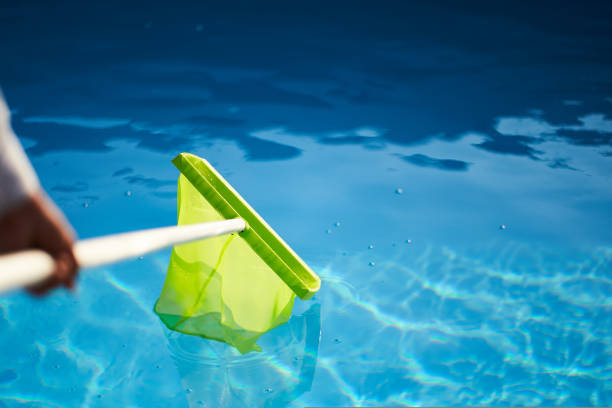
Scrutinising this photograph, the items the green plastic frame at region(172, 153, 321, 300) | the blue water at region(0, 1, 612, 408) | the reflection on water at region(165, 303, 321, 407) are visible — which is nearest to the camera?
the green plastic frame at region(172, 153, 321, 300)

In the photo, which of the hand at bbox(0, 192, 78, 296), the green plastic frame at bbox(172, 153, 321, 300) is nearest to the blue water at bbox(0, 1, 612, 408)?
the green plastic frame at bbox(172, 153, 321, 300)

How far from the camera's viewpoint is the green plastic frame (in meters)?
1.82

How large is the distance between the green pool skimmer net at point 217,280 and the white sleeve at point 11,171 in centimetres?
122

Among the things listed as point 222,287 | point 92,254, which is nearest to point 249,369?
point 222,287

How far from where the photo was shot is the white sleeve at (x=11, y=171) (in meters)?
0.60

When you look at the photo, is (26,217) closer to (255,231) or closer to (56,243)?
(56,243)

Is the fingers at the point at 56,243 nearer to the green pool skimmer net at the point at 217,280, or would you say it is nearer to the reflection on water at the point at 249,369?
the green pool skimmer net at the point at 217,280

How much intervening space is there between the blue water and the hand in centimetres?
134

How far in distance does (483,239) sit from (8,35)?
447 cm

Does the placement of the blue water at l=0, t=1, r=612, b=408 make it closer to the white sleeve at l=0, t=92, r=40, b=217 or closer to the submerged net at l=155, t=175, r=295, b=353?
the submerged net at l=155, t=175, r=295, b=353

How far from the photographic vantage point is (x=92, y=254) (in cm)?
79

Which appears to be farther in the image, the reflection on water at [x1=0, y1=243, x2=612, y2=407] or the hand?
the reflection on water at [x1=0, y1=243, x2=612, y2=407]

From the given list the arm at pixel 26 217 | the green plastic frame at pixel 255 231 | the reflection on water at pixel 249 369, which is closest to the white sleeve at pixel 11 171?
the arm at pixel 26 217

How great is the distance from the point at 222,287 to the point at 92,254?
121 centimetres
